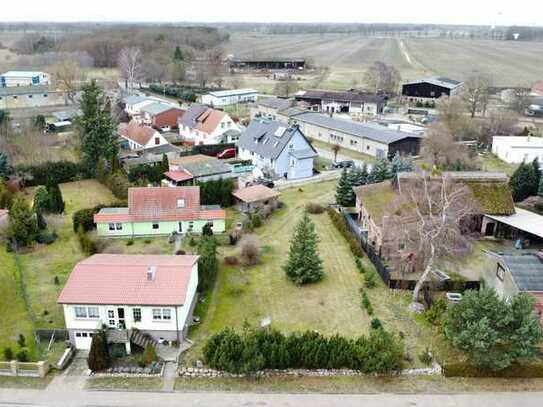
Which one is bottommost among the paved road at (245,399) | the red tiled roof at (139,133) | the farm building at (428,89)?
the paved road at (245,399)

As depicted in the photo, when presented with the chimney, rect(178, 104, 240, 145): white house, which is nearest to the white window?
the chimney

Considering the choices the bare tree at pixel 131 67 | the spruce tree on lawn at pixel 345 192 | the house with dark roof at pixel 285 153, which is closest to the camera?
the spruce tree on lawn at pixel 345 192

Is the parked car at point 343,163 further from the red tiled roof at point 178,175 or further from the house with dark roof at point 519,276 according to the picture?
the house with dark roof at point 519,276

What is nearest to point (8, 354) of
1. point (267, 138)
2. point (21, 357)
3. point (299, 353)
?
point (21, 357)

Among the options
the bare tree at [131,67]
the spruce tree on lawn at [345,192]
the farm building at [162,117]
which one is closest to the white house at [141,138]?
the farm building at [162,117]

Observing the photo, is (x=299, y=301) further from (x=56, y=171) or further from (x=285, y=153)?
(x=56, y=171)

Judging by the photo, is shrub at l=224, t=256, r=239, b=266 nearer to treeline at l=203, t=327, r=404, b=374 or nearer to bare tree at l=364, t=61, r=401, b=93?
treeline at l=203, t=327, r=404, b=374
